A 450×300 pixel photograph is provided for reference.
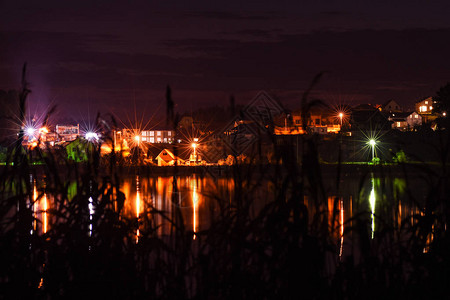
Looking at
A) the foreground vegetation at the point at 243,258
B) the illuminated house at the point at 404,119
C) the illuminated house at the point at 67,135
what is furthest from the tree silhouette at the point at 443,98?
the foreground vegetation at the point at 243,258

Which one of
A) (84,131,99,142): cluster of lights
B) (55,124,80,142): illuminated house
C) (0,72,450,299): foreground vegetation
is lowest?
(0,72,450,299): foreground vegetation

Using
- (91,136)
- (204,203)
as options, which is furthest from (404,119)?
(91,136)

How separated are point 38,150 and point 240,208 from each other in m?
2.47

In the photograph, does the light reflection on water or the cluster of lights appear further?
the cluster of lights

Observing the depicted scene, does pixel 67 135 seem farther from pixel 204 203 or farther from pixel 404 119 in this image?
pixel 404 119

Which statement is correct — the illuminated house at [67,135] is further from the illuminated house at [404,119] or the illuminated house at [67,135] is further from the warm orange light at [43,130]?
the illuminated house at [404,119]

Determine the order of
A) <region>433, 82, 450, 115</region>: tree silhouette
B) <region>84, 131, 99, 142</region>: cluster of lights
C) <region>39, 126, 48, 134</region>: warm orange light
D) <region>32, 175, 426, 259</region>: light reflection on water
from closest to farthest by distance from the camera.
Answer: <region>32, 175, 426, 259</region>: light reflection on water → <region>39, 126, 48, 134</region>: warm orange light → <region>84, 131, 99, 142</region>: cluster of lights → <region>433, 82, 450, 115</region>: tree silhouette

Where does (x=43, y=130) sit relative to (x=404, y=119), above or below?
below

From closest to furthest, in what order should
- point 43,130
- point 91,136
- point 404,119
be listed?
point 43,130 → point 91,136 → point 404,119

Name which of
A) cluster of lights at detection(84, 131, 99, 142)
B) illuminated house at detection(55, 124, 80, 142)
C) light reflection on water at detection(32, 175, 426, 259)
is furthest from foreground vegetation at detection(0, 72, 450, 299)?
illuminated house at detection(55, 124, 80, 142)

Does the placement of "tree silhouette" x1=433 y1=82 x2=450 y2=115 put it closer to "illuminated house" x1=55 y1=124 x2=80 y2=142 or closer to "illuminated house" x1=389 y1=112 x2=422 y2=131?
"illuminated house" x1=389 y1=112 x2=422 y2=131

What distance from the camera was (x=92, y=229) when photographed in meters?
5.26

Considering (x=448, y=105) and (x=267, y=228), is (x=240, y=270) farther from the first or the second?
(x=448, y=105)

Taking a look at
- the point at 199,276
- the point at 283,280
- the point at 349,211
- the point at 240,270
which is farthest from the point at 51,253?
the point at 349,211
